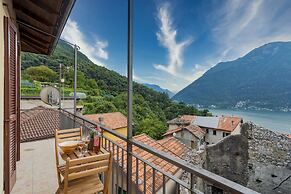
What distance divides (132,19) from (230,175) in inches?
346

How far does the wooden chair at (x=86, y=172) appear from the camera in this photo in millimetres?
1448

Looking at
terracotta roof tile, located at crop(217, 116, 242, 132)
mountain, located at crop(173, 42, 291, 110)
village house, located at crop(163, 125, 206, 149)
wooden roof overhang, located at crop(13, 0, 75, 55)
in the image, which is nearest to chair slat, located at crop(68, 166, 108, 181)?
wooden roof overhang, located at crop(13, 0, 75, 55)

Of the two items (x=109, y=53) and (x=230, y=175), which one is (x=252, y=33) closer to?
(x=230, y=175)

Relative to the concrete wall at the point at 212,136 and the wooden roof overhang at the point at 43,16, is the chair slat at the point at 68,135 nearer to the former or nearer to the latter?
the wooden roof overhang at the point at 43,16

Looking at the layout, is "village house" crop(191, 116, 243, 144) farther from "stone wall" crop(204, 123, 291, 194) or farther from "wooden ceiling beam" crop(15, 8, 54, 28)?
"wooden ceiling beam" crop(15, 8, 54, 28)

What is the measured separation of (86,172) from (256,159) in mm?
8552

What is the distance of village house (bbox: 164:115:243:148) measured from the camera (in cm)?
1162

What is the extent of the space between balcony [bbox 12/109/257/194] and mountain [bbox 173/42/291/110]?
4.97 metres

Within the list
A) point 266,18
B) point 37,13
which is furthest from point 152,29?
point 37,13

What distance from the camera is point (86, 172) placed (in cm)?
154

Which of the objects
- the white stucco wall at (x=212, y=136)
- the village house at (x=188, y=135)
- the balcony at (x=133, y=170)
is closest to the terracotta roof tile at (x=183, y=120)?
the village house at (x=188, y=135)

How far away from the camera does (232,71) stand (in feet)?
32.5

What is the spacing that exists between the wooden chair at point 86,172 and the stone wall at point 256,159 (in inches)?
281

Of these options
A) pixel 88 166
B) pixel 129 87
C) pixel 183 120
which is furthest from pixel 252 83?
pixel 88 166
